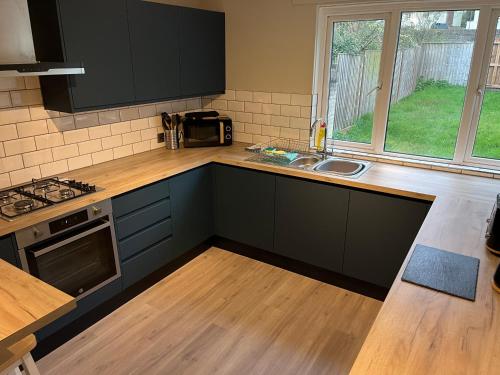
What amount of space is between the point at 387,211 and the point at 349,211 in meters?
0.25

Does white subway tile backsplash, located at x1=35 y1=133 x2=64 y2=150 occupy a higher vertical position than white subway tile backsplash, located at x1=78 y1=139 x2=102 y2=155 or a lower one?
higher

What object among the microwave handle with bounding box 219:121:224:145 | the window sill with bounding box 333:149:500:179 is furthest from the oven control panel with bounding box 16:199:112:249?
the window sill with bounding box 333:149:500:179

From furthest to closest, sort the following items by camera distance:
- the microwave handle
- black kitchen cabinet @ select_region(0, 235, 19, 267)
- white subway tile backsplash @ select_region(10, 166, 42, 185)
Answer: the microwave handle → white subway tile backsplash @ select_region(10, 166, 42, 185) → black kitchen cabinet @ select_region(0, 235, 19, 267)

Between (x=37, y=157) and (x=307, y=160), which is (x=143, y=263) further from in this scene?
(x=307, y=160)

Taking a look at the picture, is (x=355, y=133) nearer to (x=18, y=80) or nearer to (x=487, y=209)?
(x=487, y=209)

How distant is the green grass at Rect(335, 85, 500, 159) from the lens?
266cm

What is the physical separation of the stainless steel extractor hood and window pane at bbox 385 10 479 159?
2.27 meters

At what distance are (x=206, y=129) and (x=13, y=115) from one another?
147 centimetres

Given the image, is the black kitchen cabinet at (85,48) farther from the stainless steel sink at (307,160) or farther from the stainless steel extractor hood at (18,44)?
the stainless steel sink at (307,160)

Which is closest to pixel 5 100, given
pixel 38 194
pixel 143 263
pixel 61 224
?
→ pixel 38 194

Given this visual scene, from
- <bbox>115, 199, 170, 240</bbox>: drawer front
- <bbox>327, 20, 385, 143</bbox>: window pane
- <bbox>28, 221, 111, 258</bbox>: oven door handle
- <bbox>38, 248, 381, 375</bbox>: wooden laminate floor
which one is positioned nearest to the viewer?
<bbox>28, 221, 111, 258</bbox>: oven door handle

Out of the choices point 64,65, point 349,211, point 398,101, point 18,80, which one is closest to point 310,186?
point 349,211

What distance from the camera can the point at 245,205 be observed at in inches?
120

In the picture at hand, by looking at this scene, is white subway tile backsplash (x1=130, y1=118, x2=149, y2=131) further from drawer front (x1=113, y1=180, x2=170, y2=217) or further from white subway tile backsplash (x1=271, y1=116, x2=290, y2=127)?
white subway tile backsplash (x1=271, y1=116, x2=290, y2=127)
